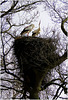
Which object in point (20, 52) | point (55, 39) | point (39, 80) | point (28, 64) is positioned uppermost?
point (55, 39)

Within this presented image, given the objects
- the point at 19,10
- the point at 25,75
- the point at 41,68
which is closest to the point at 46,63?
the point at 41,68

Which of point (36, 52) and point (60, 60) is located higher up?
point (36, 52)

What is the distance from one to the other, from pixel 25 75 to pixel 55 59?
80cm

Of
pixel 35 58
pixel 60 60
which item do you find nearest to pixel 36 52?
pixel 35 58

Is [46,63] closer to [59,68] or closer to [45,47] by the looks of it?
[45,47]

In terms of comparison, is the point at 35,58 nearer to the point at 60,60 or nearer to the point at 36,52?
the point at 36,52

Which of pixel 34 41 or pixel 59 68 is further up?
pixel 34 41

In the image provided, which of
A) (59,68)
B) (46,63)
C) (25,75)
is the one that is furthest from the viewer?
(59,68)

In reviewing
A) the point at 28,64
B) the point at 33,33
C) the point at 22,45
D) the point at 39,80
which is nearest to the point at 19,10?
the point at 33,33

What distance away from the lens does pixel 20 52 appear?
468 cm

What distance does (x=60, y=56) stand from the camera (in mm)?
4473

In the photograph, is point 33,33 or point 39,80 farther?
point 33,33

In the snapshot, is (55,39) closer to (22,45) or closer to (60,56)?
(60,56)

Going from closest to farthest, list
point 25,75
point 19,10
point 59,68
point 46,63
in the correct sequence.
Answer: point 46,63 < point 25,75 < point 59,68 < point 19,10
